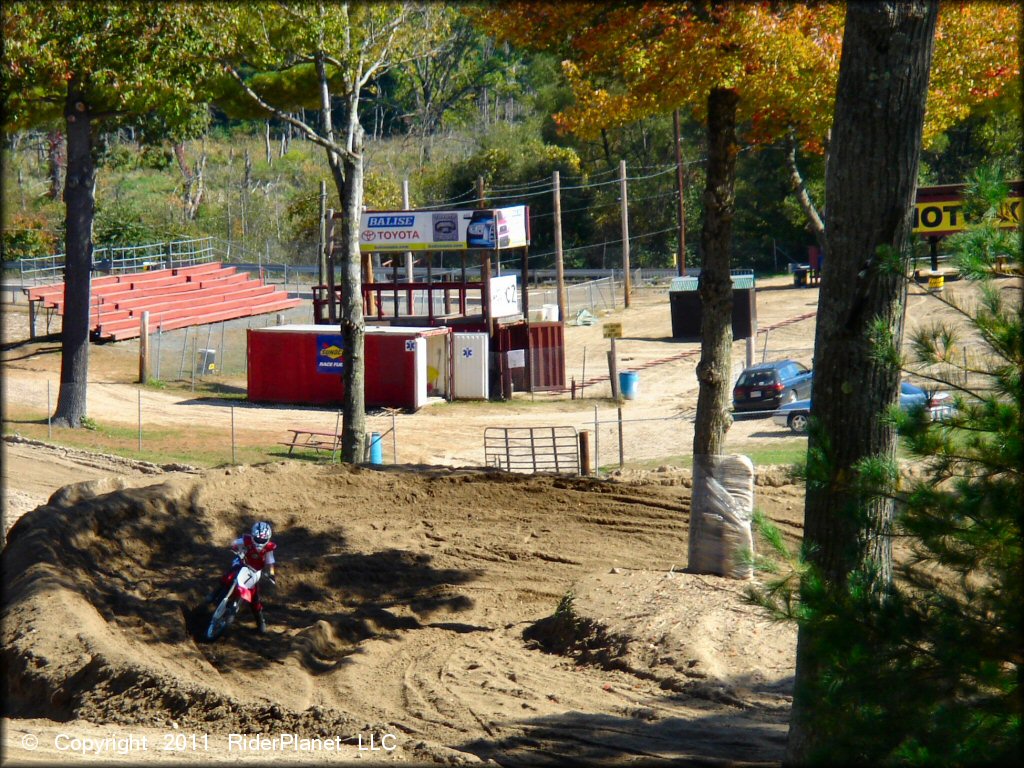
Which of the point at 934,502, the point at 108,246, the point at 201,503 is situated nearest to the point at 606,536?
the point at 201,503

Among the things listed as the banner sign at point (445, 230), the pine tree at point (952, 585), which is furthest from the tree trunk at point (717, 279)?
the banner sign at point (445, 230)

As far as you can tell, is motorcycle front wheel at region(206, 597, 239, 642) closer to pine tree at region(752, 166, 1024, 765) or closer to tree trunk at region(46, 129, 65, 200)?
pine tree at region(752, 166, 1024, 765)

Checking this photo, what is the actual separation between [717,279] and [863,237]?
5.36 metres

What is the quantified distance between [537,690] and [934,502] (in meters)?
5.57

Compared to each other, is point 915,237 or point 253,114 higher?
point 253,114

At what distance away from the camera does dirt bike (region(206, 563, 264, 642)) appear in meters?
Result: 11.4

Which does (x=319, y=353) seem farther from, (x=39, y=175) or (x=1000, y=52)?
(x=39, y=175)

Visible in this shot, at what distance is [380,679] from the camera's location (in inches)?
409

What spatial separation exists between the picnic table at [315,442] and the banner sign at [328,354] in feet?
18.2

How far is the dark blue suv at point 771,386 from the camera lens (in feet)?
90.5

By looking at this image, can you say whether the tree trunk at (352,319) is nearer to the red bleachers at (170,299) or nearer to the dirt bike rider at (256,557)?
the dirt bike rider at (256,557)

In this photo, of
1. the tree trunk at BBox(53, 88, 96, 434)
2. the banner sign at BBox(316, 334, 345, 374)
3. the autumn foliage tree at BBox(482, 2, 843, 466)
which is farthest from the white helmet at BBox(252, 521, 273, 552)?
the banner sign at BBox(316, 334, 345, 374)

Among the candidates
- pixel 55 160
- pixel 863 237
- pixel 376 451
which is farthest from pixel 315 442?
pixel 55 160

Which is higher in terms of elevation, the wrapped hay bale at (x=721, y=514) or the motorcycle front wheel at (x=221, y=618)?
the wrapped hay bale at (x=721, y=514)
